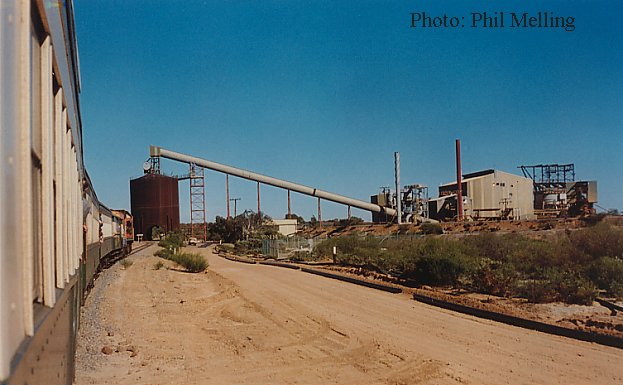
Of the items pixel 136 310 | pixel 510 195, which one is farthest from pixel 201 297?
pixel 510 195

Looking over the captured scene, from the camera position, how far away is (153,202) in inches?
2943

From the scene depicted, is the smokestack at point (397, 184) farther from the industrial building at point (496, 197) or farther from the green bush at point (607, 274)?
the green bush at point (607, 274)

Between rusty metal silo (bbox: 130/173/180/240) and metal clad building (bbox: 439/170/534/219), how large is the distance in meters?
37.6

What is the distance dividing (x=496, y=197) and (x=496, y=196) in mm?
117

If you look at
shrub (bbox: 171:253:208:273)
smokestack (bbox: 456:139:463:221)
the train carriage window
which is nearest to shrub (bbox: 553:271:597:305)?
the train carriage window

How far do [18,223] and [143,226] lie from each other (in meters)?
77.2

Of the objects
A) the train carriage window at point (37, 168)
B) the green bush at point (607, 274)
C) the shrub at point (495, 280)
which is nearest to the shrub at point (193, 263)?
the shrub at point (495, 280)

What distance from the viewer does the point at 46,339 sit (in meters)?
2.79

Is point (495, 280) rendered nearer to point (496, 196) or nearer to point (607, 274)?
point (607, 274)

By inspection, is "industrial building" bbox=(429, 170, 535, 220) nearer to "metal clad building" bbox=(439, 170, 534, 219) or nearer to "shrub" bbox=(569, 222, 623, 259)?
"metal clad building" bbox=(439, 170, 534, 219)

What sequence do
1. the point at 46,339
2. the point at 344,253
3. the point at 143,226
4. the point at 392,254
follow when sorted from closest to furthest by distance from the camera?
the point at 46,339 < the point at 392,254 < the point at 344,253 < the point at 143,226

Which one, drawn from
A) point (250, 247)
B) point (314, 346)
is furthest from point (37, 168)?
point (250, 247)

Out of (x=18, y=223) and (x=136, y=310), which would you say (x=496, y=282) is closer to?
(x=136, y=310)

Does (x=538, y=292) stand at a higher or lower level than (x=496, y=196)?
lower
